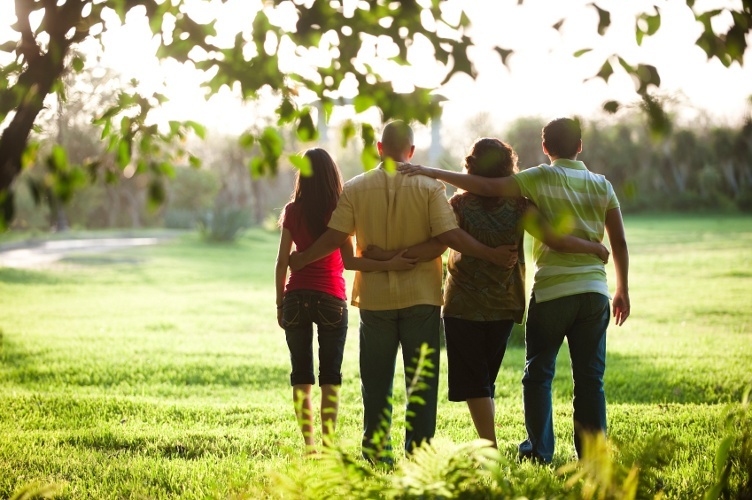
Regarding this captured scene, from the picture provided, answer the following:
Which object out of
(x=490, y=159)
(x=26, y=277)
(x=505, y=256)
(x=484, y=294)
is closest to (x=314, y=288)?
(x=484, y=294)

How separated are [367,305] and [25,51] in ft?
7.31

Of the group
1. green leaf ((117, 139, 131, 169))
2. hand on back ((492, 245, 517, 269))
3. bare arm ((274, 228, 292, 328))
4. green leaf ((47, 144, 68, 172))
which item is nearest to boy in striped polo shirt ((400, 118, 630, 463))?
hand on back ((492, 245, 517, 269))

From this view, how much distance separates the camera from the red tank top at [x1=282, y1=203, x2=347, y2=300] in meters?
4.55

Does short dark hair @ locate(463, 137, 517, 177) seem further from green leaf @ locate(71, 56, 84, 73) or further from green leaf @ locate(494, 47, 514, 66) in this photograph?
green leaf @ locate(71, 56, 84, 73)

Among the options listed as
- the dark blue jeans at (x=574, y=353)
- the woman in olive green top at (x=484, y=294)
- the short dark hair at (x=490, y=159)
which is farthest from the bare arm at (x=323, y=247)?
the dark blue jeans at (x=574, y=353)

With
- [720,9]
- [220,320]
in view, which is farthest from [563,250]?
[220,320]

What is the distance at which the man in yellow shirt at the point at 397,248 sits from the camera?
4.15 meters

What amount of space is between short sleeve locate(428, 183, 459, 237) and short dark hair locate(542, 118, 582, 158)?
0.67 m

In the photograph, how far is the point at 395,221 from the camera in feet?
13.9

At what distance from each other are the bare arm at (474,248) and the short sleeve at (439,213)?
3 cm

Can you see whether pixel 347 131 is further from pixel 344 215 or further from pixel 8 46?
pixel 344 215

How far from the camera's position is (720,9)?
2701mm

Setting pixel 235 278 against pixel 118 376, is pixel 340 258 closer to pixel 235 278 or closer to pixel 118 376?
pixel 118 376

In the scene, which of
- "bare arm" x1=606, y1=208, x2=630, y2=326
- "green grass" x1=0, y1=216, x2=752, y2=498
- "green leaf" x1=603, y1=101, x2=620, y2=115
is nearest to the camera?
"green leaf" x1=603, y1=101, x2=620, y2=115
